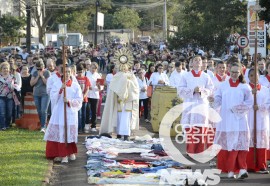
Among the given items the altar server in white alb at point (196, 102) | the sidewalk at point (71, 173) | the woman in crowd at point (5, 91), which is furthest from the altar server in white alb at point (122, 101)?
the woman in crowd at point (5, 91)

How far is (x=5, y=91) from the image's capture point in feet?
58.2

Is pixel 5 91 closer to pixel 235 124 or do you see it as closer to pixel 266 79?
pixel 266 79

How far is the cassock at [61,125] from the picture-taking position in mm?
13219

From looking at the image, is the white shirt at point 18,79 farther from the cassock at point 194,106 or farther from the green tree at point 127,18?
the green tree at point 127,18

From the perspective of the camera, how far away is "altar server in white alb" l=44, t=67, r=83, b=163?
13.2 m

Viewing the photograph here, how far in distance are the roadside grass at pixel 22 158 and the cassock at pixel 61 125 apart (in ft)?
1.09

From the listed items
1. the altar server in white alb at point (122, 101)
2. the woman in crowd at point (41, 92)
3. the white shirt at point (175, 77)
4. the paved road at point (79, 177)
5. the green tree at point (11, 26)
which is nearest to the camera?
the paved road at point (79, 177)

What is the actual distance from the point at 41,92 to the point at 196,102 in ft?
17.3

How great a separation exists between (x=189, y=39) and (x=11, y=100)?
19767 millimetres

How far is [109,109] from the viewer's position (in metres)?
16.3

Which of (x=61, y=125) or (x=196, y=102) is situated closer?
(x=61, y=125)

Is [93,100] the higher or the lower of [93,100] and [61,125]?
the higher

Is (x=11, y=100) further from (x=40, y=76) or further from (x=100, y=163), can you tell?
(x=100, y=163)

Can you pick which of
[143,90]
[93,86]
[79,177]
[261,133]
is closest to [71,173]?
[79,177]
